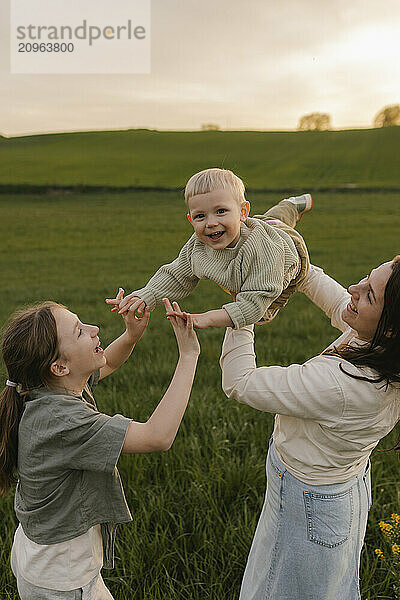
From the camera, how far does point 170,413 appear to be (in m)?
1.95

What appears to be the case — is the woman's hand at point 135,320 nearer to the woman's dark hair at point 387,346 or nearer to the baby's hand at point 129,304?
the baby's hand at point 129,304

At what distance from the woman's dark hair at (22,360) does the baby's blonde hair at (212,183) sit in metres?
0.69

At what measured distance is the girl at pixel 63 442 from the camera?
1.92 metres

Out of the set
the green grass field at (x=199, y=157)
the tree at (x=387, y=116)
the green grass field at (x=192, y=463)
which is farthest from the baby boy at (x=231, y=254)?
the tree at (x=387, y=116)

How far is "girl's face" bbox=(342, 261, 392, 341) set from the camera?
189 cm

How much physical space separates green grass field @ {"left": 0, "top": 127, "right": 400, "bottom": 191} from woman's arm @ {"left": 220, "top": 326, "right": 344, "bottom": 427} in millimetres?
25547

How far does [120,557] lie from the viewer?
2.92m

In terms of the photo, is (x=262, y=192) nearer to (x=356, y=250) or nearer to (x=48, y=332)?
(x=356, y=250)

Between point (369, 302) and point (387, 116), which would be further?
point (387, 116)

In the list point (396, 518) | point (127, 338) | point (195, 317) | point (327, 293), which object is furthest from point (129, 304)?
point (396, 518)

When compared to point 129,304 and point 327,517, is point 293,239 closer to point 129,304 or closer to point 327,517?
point 129,304

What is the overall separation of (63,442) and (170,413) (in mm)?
384

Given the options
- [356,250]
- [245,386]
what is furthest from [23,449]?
[356,250]

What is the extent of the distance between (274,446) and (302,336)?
4865 millimetres
